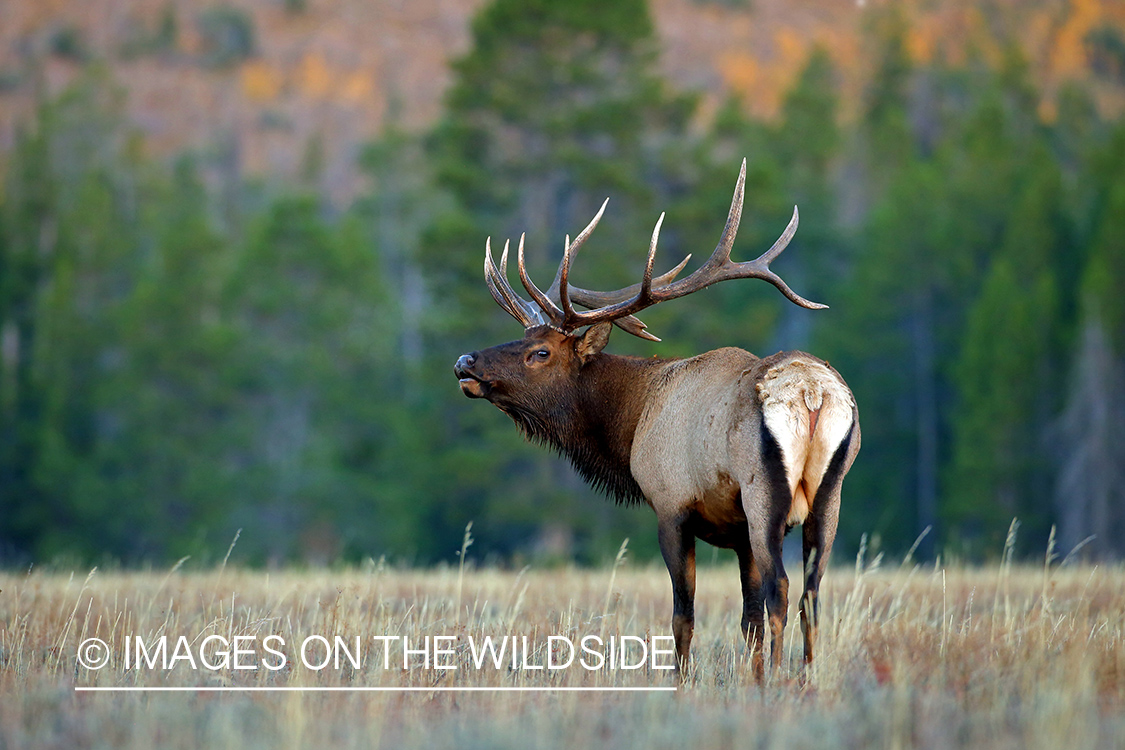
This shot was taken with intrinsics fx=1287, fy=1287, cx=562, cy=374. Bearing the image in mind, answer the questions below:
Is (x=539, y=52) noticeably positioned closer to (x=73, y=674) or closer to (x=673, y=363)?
(x=673, y=363)

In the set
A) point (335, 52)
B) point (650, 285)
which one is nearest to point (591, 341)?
point (650, 285)

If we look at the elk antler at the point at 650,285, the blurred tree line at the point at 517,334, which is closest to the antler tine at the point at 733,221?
the elk antler at the point at 650,285

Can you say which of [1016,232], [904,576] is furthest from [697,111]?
[904,576]

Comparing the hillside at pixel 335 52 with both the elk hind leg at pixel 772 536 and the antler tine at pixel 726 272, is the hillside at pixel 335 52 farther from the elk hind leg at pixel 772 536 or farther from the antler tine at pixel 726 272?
the elk hind leg at pixel 772 536

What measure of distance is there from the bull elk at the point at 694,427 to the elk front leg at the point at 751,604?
1 cm

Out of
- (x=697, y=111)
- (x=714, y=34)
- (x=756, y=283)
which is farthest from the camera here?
(x=714, y=34)

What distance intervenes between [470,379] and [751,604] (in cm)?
246

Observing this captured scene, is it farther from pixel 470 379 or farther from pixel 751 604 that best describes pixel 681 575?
pixel 470 379

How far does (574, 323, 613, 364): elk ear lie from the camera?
8570 millimetres

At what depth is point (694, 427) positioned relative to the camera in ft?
23.4

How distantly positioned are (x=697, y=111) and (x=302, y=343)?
39.7 feet

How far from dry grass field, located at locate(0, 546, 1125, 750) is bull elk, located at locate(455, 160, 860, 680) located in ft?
1.65

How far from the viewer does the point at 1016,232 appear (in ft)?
98.8

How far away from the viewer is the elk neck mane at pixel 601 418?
8.21 m
